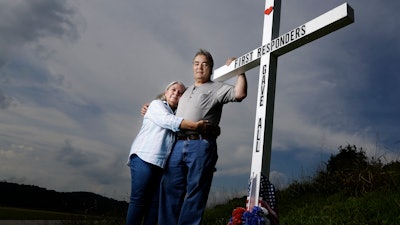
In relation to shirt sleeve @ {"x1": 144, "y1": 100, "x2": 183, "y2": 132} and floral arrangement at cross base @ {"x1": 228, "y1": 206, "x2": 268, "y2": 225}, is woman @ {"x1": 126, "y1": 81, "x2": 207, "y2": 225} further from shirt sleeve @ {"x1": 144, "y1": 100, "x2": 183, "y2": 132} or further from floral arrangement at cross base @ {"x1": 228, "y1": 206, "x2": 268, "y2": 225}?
floral arrangement at cross base @ {"x1": 228, "y1": 206, "x2": 268, "y2": 225}

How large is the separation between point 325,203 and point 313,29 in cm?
453

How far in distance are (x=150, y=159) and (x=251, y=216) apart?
0.97m

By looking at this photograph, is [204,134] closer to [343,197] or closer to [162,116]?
[162,116]

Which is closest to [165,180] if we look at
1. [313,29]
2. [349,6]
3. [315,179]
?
[313,29]

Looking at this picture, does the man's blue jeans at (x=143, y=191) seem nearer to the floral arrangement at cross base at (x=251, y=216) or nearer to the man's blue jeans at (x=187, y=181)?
the man's blue jeans at (x=187, y=181)

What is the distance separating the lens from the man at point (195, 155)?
3.30 meters

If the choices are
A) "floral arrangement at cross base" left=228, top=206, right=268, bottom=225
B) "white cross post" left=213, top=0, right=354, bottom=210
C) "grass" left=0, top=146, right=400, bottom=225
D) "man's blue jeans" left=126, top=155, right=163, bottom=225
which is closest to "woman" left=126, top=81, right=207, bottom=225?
"man's blue jeans" left=126, top=155, right=163, bottom=225

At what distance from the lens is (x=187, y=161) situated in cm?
337

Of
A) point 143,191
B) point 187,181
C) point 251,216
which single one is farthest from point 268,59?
point 143,191

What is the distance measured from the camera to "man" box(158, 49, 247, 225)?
10.8 feet

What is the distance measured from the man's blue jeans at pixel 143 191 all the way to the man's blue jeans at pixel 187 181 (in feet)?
0.31

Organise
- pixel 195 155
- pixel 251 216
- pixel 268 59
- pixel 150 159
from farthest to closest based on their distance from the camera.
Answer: pixel 268 59 < pixel 150 159 < pixel 195 155 < pixel 251 216

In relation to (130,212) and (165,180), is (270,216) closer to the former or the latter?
(165,180)

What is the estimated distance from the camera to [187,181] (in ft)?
11.1
